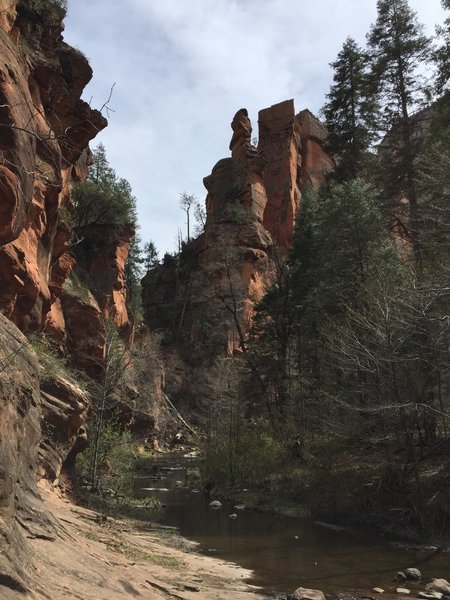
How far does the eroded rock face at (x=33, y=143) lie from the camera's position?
11477 millimetres

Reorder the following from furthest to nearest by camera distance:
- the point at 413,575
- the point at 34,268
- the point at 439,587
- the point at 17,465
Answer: the point at 34,268
the point at 413,575
the point at 439,587
the point at 17,465

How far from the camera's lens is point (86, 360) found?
33125mm

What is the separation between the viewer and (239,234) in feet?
206

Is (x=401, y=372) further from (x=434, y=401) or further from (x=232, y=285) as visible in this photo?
(x=232, y=285)

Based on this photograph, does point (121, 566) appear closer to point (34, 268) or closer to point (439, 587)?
point (439, 587)

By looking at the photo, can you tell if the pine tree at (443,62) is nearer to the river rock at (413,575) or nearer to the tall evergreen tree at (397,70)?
the tall evergreen tree at (397,70)

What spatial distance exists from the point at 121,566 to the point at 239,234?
182ft

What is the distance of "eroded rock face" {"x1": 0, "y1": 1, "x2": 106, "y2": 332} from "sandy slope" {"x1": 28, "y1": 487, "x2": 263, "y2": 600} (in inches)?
257

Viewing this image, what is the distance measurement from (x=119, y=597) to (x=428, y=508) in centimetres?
1349

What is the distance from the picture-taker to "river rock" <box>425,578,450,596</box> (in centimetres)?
1142

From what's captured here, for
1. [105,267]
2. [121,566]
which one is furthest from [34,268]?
[105,267]

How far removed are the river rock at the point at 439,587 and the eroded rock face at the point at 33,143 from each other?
12.4 meters

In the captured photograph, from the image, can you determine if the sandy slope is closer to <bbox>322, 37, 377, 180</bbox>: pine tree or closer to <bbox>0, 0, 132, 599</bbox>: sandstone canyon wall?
<bbox>0, 0, 132, 599</bbox>: sandstone canyon wall

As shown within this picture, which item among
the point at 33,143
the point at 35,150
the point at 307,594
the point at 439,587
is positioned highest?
the point at 33,143
